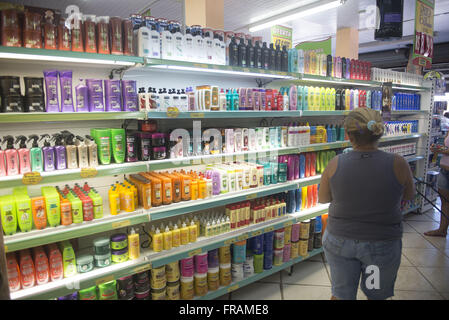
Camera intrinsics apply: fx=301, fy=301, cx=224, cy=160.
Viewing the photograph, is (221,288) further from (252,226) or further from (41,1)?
(41,1)

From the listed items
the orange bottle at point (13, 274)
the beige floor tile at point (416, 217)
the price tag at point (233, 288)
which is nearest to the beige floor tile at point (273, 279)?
the price tag at point (233, 288)

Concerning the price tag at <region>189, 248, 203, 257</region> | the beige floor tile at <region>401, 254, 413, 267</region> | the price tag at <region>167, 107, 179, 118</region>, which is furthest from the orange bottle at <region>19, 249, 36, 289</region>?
the beige floor tile at <region>401, 254, 413, 267</region>

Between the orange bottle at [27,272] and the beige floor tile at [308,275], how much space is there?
2648 millimetres

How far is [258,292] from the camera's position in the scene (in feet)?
11.2

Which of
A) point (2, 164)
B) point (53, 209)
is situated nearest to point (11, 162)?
point (2, 164)

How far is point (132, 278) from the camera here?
2693mm

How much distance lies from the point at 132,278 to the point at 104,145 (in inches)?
47.9

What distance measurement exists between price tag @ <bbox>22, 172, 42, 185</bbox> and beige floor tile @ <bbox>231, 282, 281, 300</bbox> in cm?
230

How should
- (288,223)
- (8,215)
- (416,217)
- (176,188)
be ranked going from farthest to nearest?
(416,217) → (288,223) → (176,188) → (8,215)

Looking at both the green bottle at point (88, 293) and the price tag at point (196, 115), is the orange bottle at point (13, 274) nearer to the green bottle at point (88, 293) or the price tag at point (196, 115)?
the green bottle at point (88, 293)

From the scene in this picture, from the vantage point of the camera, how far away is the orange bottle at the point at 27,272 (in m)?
2.13

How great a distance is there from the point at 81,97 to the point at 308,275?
3.25 metres

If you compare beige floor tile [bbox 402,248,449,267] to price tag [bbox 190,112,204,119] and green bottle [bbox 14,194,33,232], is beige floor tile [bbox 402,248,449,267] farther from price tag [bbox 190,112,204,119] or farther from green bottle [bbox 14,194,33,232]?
green bottle [bbox 14,194,33,232]

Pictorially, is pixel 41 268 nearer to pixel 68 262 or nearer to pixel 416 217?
pixel 68 262
